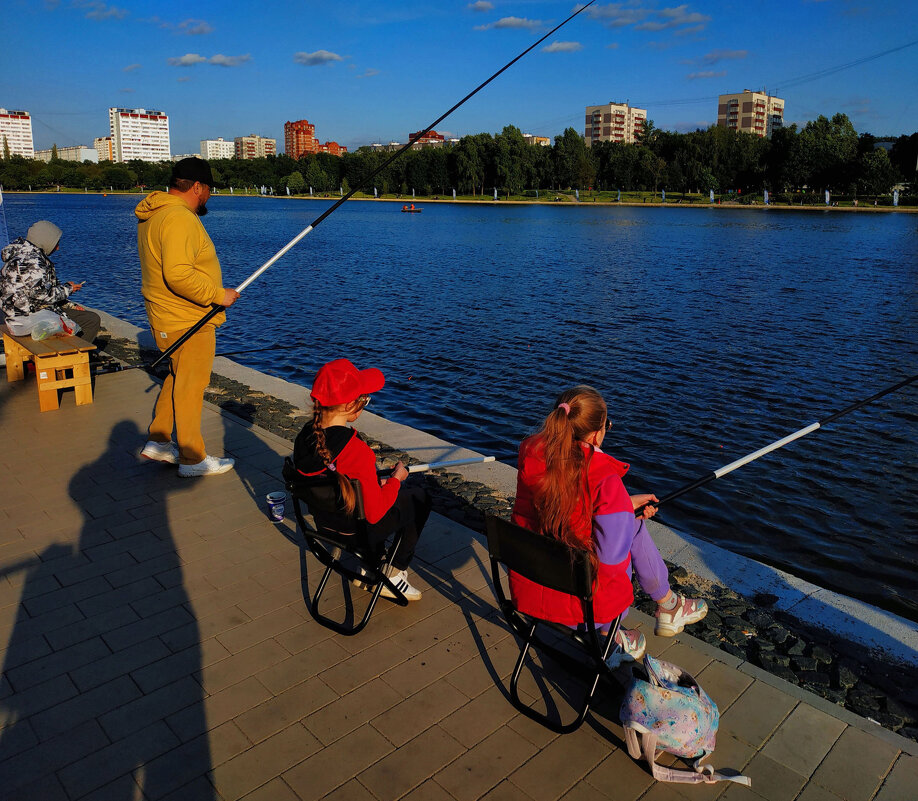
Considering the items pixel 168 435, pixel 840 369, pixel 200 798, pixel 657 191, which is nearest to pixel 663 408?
pixel 840 369

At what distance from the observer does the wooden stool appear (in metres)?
7.65

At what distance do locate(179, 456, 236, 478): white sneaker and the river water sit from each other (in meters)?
3.85

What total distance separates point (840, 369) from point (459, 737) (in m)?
12.4

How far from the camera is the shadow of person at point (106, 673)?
3.01 m

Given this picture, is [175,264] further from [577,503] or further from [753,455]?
[753,455]

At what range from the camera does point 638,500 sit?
379 cm

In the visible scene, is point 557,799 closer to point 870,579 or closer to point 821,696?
point 821,696

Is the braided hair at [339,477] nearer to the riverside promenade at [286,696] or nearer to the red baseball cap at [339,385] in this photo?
the red baseball cap at [339,385]

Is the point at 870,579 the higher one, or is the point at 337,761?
the point at 337,761

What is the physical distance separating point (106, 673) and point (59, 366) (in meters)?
5.14

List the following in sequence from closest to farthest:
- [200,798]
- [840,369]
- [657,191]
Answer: [200,798], [840,369], [657,191]

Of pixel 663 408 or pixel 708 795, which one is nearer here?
pixel 708 795

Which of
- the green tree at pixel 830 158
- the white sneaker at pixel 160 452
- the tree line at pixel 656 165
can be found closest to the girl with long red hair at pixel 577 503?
the white sneaker at pixel 160 452

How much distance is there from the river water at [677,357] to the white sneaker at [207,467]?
12.6ft
